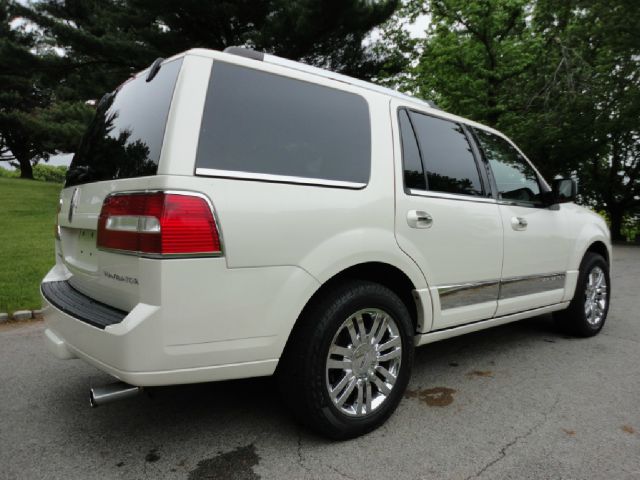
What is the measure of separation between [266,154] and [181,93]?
0.44 m

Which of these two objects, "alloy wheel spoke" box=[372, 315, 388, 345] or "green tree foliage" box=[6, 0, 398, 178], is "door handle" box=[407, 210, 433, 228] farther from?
"green tree foliage" box=[6, 0, 398, 178]

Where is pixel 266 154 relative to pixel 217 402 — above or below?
above

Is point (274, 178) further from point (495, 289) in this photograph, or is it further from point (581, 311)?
point (581, 311)

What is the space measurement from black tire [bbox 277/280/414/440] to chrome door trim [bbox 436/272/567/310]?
2.03 feet

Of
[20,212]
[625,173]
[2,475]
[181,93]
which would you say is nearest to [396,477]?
[2,475]

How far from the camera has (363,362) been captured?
8.39 feet

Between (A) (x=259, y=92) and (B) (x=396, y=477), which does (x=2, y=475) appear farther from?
(A) (x=259, y=92)

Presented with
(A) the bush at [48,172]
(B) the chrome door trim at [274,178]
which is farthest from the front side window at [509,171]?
(A) the bush at [48,172]

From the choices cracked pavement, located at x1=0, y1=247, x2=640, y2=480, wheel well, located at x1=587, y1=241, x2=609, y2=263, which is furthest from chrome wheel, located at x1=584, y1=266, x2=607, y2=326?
cracked pavement, located at x1=0, y1=247, x2=640, y2=480

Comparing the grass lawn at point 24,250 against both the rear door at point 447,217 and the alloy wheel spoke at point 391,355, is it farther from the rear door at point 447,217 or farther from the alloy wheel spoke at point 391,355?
the rear door at point 447,217

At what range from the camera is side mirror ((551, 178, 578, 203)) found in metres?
4.03

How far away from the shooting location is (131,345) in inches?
76.8

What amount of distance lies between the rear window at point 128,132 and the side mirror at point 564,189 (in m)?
3.21

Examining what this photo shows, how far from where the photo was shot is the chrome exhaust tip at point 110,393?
2088 millimetres
